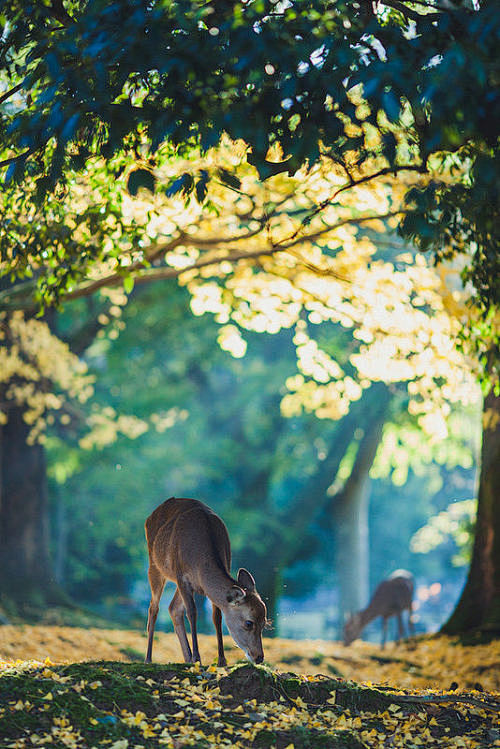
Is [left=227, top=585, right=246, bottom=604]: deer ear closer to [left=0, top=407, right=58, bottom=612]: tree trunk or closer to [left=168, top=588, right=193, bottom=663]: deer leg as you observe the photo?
[left=168, top=588, right=193, bottom=663]: deer leg

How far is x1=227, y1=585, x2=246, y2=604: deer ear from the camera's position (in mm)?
7012

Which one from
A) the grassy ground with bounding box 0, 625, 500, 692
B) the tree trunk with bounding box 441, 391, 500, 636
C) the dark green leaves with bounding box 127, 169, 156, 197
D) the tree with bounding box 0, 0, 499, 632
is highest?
the tree with bounding box 0, 0, 499, 632

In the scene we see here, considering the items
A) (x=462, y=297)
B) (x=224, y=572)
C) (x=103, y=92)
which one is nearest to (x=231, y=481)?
(x=462, y=297)

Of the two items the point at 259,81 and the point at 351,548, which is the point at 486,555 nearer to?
the point at 259,81

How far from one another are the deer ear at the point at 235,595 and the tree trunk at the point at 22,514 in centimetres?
1017

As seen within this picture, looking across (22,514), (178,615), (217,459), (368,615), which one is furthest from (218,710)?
(217,459)

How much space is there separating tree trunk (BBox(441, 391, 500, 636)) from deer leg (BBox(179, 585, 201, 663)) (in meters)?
5.49

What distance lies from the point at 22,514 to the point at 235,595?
37.4 ft

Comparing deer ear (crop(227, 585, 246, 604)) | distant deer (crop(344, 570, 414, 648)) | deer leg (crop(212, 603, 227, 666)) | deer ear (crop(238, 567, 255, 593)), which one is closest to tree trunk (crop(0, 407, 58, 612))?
distant deer (crop(344, 570, 414, 648))

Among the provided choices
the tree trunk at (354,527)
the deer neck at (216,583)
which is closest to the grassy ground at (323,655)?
the deer neck at (216,583)

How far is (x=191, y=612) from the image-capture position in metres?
7.46

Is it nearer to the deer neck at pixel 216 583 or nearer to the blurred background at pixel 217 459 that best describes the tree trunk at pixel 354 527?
the blurred background at pixel 217 459

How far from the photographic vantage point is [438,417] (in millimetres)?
13742

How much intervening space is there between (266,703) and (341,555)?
20.9 meters
